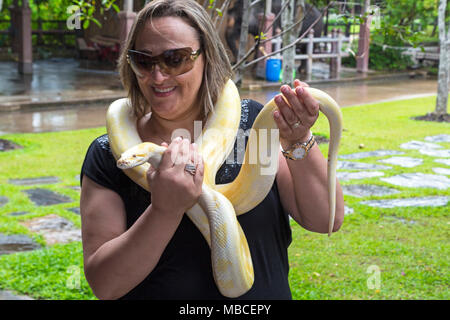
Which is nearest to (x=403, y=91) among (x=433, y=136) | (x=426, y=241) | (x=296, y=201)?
(x=433, y=136)

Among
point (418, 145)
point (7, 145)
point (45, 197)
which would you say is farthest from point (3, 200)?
point (418, 145)

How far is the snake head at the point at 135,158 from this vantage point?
1.65 metres

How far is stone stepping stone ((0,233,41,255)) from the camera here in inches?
210

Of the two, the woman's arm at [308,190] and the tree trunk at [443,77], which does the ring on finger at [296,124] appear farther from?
the tree trunk at [443,77]

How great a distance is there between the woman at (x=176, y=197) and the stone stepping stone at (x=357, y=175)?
5.49m

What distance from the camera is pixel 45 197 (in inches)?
267

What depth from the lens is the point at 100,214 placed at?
1921mm

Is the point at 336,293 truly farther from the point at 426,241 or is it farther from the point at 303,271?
the point at 426,241

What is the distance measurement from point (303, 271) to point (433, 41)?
2270 centimetres

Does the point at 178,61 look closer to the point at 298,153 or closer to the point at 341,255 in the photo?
the point at 298,153

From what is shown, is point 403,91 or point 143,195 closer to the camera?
point 143,195

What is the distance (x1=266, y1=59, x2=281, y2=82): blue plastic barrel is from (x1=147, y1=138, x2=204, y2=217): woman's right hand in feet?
53.3

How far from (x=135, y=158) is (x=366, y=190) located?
5720 mm
